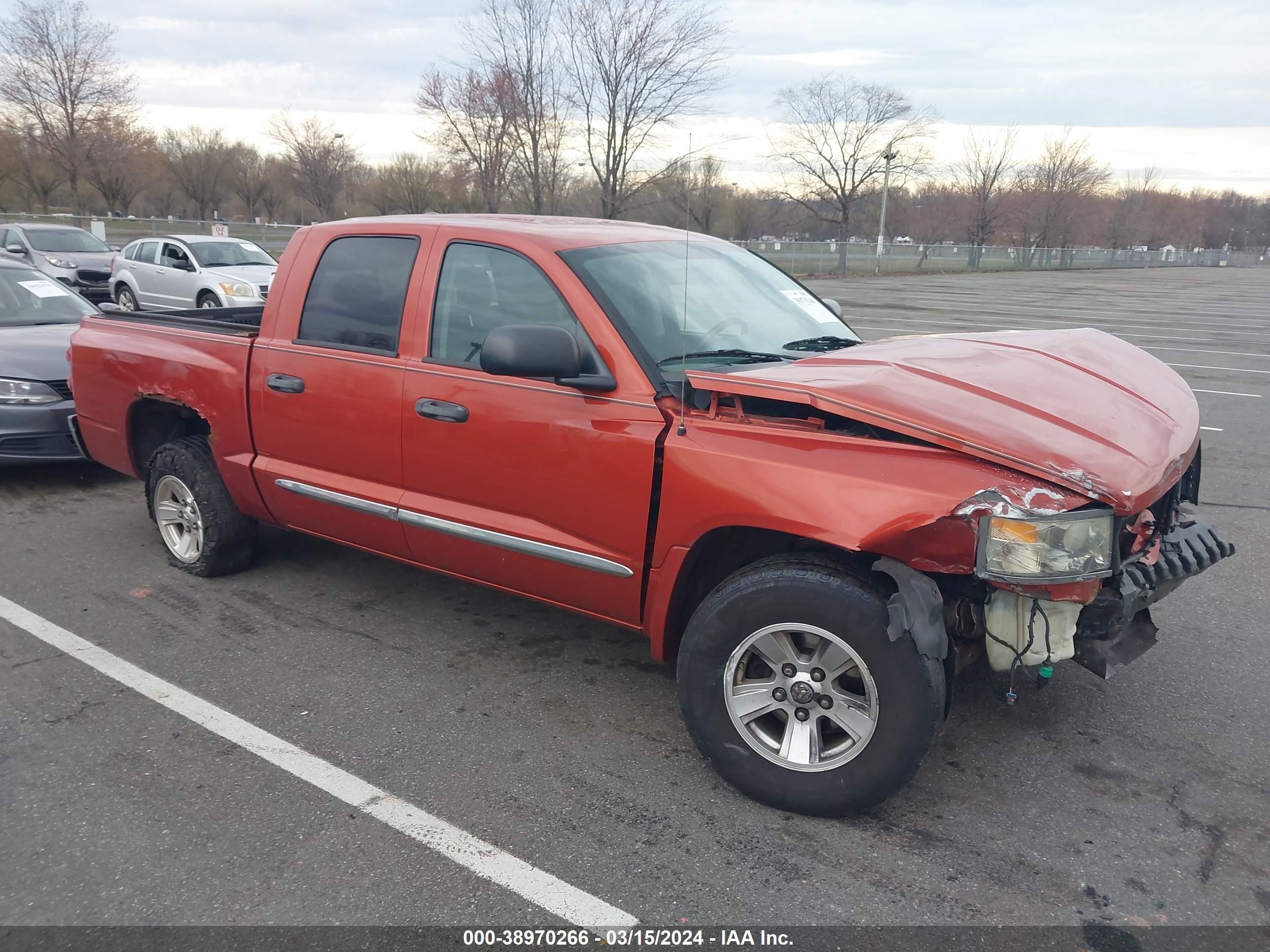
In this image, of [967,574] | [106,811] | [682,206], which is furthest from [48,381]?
[967,574]

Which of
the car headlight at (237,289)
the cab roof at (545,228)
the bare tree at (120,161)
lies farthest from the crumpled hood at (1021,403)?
the bare tree at (120,161)

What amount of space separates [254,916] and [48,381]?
538 centimetres

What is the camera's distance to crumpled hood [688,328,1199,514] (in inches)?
108

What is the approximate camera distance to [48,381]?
6.61m

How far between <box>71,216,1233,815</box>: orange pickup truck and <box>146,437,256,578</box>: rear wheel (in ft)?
0.65

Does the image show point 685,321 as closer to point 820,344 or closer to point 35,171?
point 820,344

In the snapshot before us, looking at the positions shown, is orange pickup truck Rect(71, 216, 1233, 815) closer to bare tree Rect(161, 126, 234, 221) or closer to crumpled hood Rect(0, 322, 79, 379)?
crumpled hood Rect(0, 322, 79, 379)

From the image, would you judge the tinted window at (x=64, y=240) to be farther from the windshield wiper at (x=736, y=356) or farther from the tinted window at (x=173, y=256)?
the windshield wiper at (x=736, y=356)

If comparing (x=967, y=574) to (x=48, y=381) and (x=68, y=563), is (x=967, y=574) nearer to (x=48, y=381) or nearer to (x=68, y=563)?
(x=68, y=563)

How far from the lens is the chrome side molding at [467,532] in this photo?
11.4 feet

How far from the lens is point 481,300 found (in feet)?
12.7

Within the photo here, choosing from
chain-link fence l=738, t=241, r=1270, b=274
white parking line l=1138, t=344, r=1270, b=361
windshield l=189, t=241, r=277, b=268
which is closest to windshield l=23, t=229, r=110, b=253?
windshield l=189, t=241, r=277, b=268

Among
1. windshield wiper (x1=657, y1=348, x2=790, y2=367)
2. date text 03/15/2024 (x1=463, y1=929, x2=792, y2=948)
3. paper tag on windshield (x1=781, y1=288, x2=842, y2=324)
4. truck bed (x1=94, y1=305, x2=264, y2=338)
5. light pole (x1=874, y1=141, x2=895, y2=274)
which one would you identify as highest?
light pole (x1=874, y1=141, x2=895, y2=274)

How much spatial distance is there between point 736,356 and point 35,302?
21.8 feet
